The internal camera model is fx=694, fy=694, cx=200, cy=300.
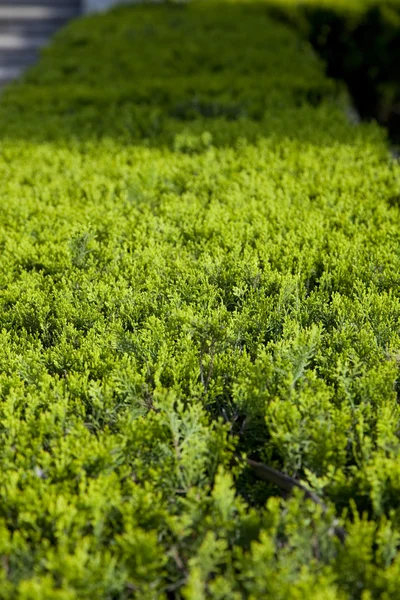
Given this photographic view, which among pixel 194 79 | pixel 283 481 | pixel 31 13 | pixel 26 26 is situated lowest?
pixel 26 26

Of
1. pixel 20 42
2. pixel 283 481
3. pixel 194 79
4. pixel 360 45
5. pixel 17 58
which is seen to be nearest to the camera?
pixel 283 481

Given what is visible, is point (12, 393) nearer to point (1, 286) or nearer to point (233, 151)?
point (1, 286)

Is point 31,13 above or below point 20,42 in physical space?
above

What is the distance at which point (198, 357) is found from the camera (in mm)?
3164

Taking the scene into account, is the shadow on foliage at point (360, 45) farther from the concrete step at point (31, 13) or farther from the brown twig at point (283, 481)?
the brown twig at point (283, 481)

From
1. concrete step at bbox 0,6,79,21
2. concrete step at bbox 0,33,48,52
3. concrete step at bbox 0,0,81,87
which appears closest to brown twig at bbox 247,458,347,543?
concrete step at bbox 0,0,81,87

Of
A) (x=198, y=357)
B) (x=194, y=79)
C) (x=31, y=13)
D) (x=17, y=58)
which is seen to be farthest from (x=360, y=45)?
(x=198, y=357)

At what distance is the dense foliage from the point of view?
219 centimetres

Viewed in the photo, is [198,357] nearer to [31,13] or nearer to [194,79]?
[194,79]

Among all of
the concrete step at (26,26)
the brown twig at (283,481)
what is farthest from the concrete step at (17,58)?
the brown twig at (283,481)

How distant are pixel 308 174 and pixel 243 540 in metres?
3.32

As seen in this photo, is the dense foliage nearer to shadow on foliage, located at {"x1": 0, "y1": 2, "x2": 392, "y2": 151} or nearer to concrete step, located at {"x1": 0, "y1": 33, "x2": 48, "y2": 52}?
shadow on foliage, located at {"x1": 0, "y1": 2, "x2": 392, "y2": 151}

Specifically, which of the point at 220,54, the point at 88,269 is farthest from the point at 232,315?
the point at 220,54

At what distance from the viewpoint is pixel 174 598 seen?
7.68ft
